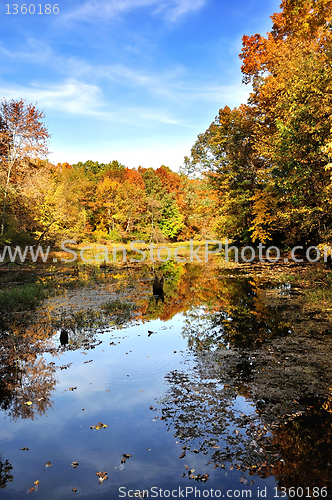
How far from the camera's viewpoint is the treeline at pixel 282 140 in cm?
1589

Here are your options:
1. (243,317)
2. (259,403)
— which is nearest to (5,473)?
(259,403)

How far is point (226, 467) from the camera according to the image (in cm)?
414

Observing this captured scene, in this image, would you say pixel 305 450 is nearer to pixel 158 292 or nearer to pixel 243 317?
pixel 243 317

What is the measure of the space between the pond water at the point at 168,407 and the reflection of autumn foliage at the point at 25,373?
0.12 ft

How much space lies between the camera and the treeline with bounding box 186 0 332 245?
1589cm

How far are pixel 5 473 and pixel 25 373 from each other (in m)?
3.15

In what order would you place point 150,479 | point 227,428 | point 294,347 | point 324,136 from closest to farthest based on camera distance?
point 150,479 → point 227,428 → point 294,347 → point 324,136

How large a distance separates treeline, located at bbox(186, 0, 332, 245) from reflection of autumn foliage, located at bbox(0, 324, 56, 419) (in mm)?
11452

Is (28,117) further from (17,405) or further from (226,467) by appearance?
(226,467)

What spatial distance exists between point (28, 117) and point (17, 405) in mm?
23001

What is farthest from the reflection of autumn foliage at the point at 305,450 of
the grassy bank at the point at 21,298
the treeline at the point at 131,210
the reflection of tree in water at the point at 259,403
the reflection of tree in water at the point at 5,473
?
the treeline at the point at 131,210

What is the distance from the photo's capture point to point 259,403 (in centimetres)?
560

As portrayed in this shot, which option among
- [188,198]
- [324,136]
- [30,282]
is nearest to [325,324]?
[324,136]

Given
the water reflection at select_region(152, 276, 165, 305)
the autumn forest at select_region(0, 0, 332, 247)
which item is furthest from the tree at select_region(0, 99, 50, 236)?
the water reflection at select_region(152, 276, 165, 305)
